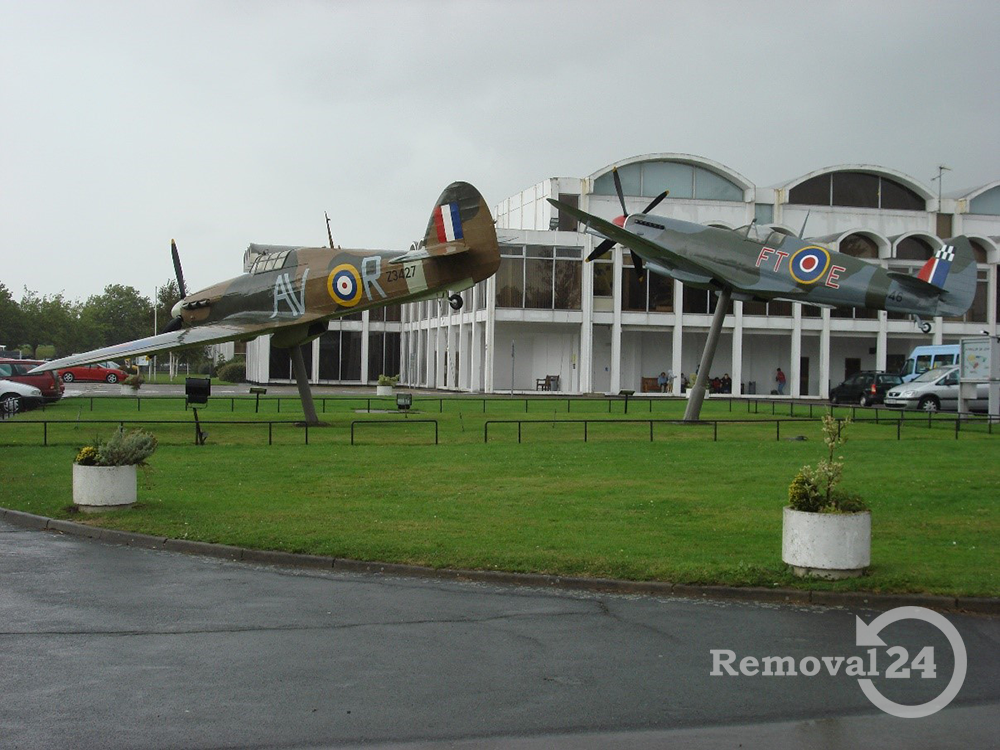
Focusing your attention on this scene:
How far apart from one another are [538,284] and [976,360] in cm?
3093

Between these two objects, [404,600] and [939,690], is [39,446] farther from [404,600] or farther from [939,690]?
[939,690]

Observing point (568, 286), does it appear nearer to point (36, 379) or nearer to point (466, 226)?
point (36, 379)

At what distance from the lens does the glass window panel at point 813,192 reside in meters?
70.1

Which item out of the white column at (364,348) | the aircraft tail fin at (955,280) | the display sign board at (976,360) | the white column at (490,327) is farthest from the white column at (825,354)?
the white column at (364,348)

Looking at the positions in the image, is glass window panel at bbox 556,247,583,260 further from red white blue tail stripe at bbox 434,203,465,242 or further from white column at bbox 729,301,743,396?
red white blue tail stripe at bbox 434,203,465,242

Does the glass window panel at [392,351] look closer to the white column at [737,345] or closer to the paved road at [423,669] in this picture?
the white column at [737,345]

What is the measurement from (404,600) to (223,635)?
7.11ft

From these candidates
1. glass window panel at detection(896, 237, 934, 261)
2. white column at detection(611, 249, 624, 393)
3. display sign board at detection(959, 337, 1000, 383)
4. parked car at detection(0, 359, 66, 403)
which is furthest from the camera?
glass window panel at detection(896, 237, 934, 261)

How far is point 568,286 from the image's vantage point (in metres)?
63.9

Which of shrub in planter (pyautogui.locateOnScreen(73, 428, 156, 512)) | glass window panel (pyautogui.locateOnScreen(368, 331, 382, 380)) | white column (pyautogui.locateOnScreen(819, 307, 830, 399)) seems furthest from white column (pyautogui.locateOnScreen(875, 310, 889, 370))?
shrub in planter (pyautogui.locateOnScreen(73, 428, 156, 512))

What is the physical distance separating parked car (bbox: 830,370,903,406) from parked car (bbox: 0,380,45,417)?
38507 millimetres

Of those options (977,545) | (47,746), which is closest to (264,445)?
(977,545)

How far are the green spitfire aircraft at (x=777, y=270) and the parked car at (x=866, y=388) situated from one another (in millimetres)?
18855

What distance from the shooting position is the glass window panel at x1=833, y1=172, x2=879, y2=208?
70.2 meters
